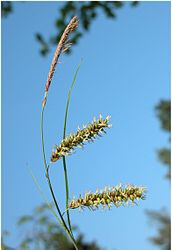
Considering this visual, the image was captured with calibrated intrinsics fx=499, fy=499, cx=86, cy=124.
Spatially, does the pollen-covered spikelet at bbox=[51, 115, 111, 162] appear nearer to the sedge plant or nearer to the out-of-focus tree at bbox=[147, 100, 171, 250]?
the sedge plant

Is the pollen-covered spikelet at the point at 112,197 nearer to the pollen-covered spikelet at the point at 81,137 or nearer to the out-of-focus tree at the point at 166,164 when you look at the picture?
the pollen-covered spikelet at the point at 81,137

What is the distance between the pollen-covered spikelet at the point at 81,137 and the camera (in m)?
1.09

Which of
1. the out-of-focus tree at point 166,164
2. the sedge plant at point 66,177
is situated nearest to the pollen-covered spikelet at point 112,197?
the sedge plant at point 66,177

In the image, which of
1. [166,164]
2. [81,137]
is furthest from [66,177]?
[166,164]

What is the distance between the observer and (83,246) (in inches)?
368

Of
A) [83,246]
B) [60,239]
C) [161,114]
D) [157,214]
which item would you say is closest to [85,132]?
[60,239]

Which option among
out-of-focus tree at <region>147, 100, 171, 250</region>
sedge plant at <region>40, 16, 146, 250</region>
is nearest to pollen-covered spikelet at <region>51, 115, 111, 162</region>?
sedge plant at <region>40, 16, 146, 250</region>

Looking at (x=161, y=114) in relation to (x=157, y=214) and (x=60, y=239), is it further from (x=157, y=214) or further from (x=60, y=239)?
(x=60, y=239)

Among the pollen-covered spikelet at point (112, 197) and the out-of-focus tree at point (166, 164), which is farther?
the out-of-focus tree at point (166, 164)

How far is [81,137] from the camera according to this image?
1099 millimetres

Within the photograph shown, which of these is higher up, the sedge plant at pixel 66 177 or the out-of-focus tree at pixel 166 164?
the out-of-focus tree at pixel 166 164

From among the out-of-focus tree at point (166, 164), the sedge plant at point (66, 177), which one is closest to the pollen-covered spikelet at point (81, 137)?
the sedge plant at point (66, 177)

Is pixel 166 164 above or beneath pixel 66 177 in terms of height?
above

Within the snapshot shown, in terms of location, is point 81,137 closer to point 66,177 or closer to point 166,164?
point 66,177
